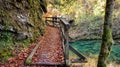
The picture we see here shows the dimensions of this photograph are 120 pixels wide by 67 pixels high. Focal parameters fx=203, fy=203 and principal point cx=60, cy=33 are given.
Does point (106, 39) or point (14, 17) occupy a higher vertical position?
point (14, 17)

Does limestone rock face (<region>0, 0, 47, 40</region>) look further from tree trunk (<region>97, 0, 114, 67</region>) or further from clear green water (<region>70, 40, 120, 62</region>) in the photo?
clear green water (<region>70, 40, 120, 62</region>)

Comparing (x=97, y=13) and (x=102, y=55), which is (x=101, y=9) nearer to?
(x=97, y=13)

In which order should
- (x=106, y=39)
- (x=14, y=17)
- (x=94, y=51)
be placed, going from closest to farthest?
(x=106, y=39) < (x=14, y=17) < (x=94, y=51)

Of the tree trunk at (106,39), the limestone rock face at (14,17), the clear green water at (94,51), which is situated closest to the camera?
the tree trunk at (106,39)

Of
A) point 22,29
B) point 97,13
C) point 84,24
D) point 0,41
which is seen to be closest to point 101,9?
point 97,13

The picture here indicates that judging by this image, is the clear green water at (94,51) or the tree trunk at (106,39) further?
the clear green water at (94,51)

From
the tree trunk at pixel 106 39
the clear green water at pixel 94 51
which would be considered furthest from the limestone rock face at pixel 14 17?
the clear green water at pixel 94 51

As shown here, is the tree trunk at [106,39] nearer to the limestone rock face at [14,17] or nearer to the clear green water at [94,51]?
the limestone rock face at [14,17]

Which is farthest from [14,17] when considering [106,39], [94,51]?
[94,51]

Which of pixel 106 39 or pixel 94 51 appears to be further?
pixel 94 51

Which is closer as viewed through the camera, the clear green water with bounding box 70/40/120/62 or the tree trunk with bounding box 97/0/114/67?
the tree trunk with bounding box 97/0/114/67

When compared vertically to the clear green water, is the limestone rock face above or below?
above

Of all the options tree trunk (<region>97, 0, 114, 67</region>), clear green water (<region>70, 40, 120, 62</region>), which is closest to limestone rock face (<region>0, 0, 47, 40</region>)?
tree trunk (<region>97, 0, 114, 67</region>)

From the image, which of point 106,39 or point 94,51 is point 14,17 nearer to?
point 106,39
